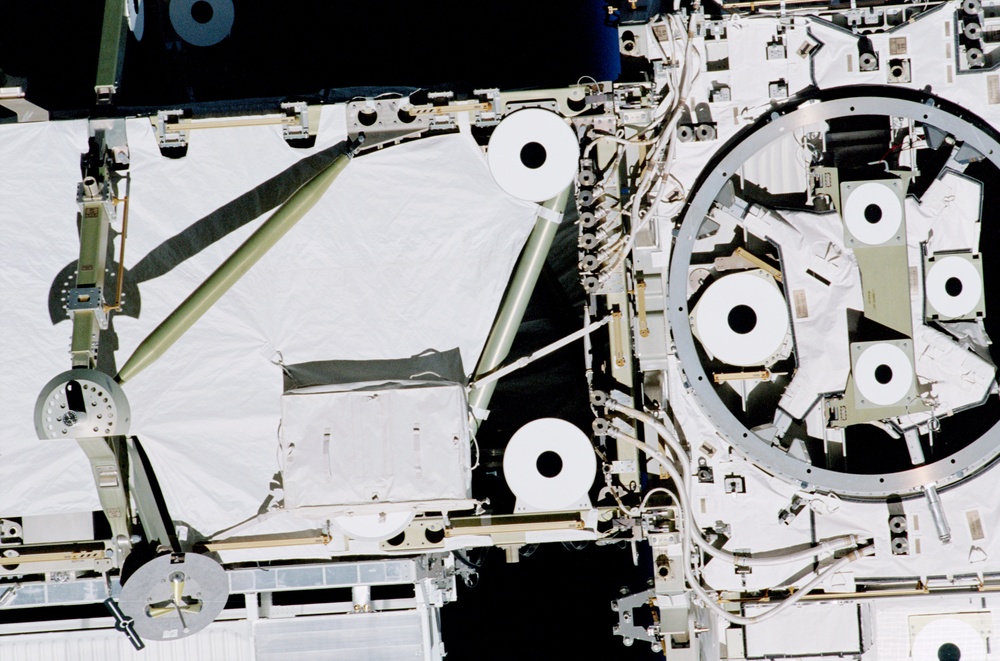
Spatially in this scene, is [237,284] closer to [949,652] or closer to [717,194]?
[717,194]

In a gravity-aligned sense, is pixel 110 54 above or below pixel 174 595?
above

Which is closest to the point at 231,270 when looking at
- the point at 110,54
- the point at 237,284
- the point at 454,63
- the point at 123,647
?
the point at 237,284

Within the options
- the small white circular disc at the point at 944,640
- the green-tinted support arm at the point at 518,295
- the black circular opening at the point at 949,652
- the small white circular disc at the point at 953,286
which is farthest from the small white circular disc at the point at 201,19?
the black circular opening at the point at 949,652

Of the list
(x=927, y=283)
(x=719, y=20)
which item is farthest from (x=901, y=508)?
(x=719, y=20)

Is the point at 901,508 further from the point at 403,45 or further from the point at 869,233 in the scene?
the point at 403,45

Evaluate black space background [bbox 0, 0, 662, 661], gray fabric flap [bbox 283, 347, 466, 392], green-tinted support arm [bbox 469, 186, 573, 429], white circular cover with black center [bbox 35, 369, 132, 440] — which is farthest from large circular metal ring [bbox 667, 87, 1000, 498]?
white circular cover with black center [bbox 35, 369, 132, 440]

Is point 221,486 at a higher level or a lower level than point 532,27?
lower
